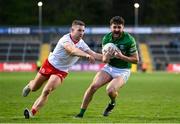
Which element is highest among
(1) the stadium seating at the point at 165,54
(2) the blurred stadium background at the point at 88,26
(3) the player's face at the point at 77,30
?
(3) the player's face at the point at 77,30

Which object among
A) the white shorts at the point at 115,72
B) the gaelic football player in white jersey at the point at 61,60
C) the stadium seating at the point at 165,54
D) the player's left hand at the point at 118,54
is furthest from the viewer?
the stadium seating at the point at 165,54

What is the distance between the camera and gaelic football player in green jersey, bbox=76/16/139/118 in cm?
1557

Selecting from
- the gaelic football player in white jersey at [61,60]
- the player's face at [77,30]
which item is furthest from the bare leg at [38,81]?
the player's face at [77,30]

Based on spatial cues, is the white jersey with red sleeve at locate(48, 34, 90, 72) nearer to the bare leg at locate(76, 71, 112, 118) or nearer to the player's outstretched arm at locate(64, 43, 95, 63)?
the player's outstretched arm at locate(64, 43, 95, 63)

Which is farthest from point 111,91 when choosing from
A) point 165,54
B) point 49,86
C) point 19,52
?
point 165,54

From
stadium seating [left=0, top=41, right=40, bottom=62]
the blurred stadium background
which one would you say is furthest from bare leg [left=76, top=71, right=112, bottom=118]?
stadium seating [left=0, top=41, right=40, bottom=62]

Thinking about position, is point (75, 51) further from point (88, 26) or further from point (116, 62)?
point (88, 26)

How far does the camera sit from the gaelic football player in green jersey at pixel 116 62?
15.6m

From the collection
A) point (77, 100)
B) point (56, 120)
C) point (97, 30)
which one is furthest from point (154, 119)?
point (97, 30)

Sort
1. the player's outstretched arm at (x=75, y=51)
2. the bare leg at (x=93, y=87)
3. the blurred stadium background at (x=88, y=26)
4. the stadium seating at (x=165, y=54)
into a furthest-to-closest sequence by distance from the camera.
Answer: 1. the blurred stadium background at (x=88, y=26)
2. the stadium seating at (x=165, y=54)
3. the bare leg at (x=93, y=87)
4. the player's outstretched arm at (x=75, y=51)

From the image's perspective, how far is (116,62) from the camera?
16047 millimetres

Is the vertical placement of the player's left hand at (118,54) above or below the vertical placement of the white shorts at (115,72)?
above

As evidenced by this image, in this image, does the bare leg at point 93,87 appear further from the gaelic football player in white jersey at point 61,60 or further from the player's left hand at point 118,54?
the player's left hand at point 118,54

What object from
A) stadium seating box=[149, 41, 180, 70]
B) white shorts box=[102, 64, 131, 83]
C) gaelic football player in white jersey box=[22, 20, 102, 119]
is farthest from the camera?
stadium seating box=[149, 41, 180, 70]
